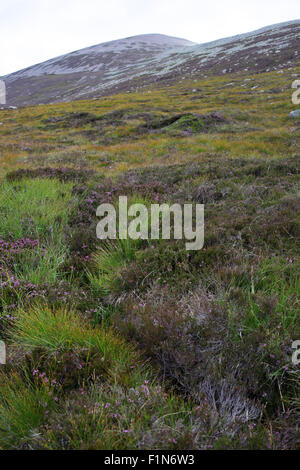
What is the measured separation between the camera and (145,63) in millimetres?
110750

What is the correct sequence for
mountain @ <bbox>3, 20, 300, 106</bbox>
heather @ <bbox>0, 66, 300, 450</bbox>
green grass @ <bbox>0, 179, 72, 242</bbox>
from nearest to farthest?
1. heather @ <bbox>0, 66, 300, 450</bbox>
2. green grass @ <bbox>0, 179, 72, 242</bbox>
3. mountain @ <bbox>3, 20, 300, 106</bbox>

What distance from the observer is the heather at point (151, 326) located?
1677mm

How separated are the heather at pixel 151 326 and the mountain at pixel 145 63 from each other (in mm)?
59887

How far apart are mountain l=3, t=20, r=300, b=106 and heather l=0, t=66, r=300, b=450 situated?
5989 cm

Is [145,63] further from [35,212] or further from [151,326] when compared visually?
[151,326]

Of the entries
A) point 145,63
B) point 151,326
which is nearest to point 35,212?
point 151,326

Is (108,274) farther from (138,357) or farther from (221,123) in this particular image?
(221,123)

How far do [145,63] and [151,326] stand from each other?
128m

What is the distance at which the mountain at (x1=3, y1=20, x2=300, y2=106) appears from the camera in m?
65.2

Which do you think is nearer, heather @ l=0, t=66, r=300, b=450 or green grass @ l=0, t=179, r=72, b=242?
heather @ l=0, t=66, r=300, b=450

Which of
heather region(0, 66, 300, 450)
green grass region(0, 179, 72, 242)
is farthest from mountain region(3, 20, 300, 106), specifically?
heather region(0, 66, 300, 450)

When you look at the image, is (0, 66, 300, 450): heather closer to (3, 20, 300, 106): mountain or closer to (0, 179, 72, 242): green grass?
(0, 179, 72, 242): green grass

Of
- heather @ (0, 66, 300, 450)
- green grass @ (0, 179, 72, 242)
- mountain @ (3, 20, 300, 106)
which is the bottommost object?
heather @ (0, 66, 300, 450)
